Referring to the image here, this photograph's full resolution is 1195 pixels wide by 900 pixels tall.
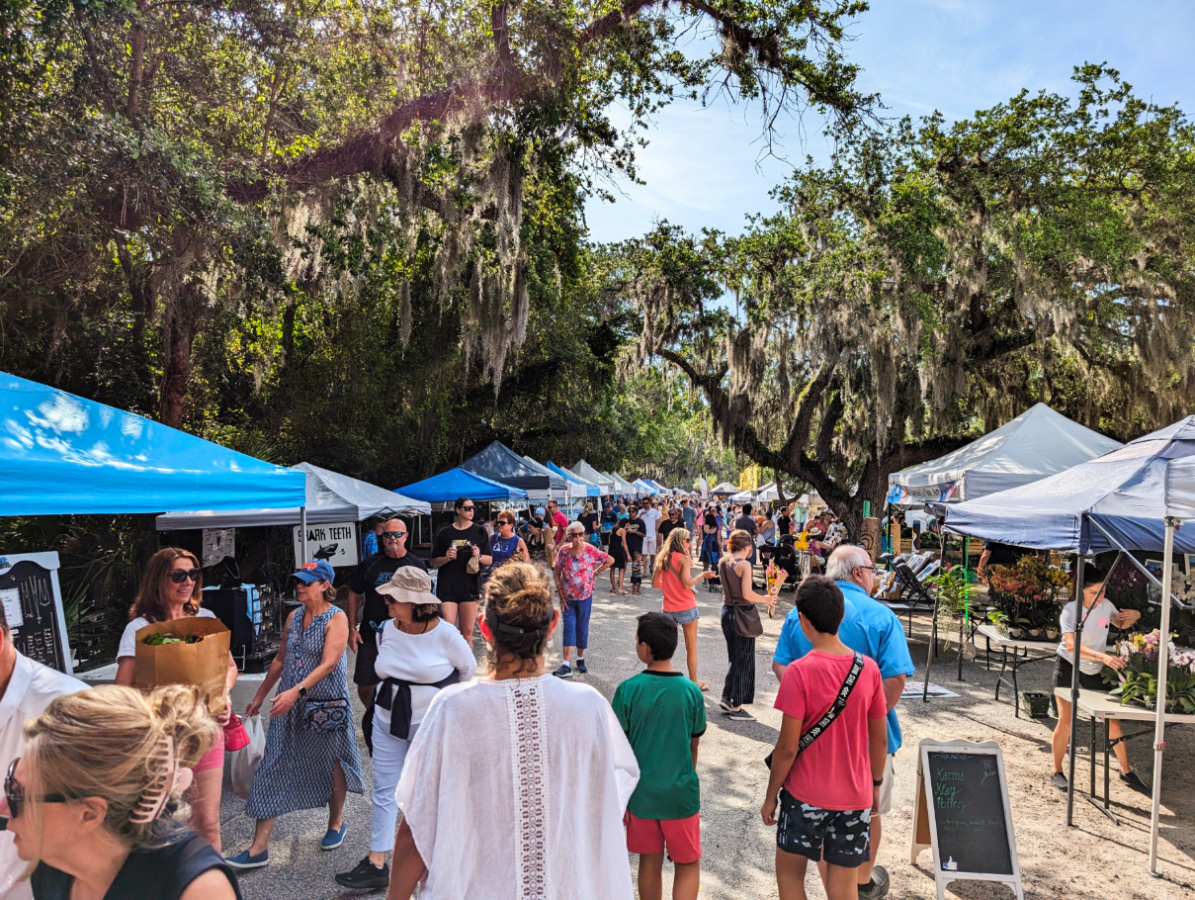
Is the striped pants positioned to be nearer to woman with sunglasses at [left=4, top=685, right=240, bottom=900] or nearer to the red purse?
the red purse

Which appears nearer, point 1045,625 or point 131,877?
point 131,877

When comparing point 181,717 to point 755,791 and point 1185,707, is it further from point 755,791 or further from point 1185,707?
point 1185,707

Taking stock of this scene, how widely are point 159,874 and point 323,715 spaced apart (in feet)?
9.08

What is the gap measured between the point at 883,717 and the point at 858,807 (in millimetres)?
367

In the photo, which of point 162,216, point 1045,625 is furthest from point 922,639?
point 162,216

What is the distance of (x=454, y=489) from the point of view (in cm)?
1391

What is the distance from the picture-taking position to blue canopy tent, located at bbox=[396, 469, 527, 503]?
13805mm

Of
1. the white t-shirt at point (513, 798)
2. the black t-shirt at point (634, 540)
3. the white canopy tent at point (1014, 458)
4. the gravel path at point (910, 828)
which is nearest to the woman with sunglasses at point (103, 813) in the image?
the white t-shirt at point (513, 798)

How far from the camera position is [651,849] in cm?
308

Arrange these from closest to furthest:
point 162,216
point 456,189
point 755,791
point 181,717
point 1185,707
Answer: point 181,717 → point 1185,707 → point 755,791 → point 162,216 → point 456,189

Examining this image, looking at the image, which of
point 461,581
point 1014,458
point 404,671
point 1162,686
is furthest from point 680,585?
point 1014,458

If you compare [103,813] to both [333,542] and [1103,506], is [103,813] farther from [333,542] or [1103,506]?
[333,542]

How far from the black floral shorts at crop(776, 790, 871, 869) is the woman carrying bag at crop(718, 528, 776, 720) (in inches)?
129

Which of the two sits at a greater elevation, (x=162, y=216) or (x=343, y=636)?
(x=162, y=216)
